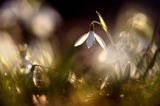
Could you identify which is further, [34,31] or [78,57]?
[34,31]

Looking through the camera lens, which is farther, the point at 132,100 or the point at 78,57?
the point at 78,57

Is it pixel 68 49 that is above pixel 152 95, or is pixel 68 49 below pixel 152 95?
above

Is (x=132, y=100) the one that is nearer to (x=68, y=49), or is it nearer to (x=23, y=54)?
(x=68, y=49)

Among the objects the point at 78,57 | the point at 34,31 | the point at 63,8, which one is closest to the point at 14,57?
the point at 78,57

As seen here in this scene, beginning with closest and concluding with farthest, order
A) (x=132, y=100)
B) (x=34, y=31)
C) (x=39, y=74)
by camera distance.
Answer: (x=132, y=100) → (x=39, y=74) → (x=34, y=31)

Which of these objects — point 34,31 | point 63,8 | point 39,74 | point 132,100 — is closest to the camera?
point 132,100

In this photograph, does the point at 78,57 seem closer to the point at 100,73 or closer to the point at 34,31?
the point at 100,73

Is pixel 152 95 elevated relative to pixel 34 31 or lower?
lower

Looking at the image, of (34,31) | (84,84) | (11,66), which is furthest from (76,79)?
(34,31)

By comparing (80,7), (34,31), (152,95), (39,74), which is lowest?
(152,95)
